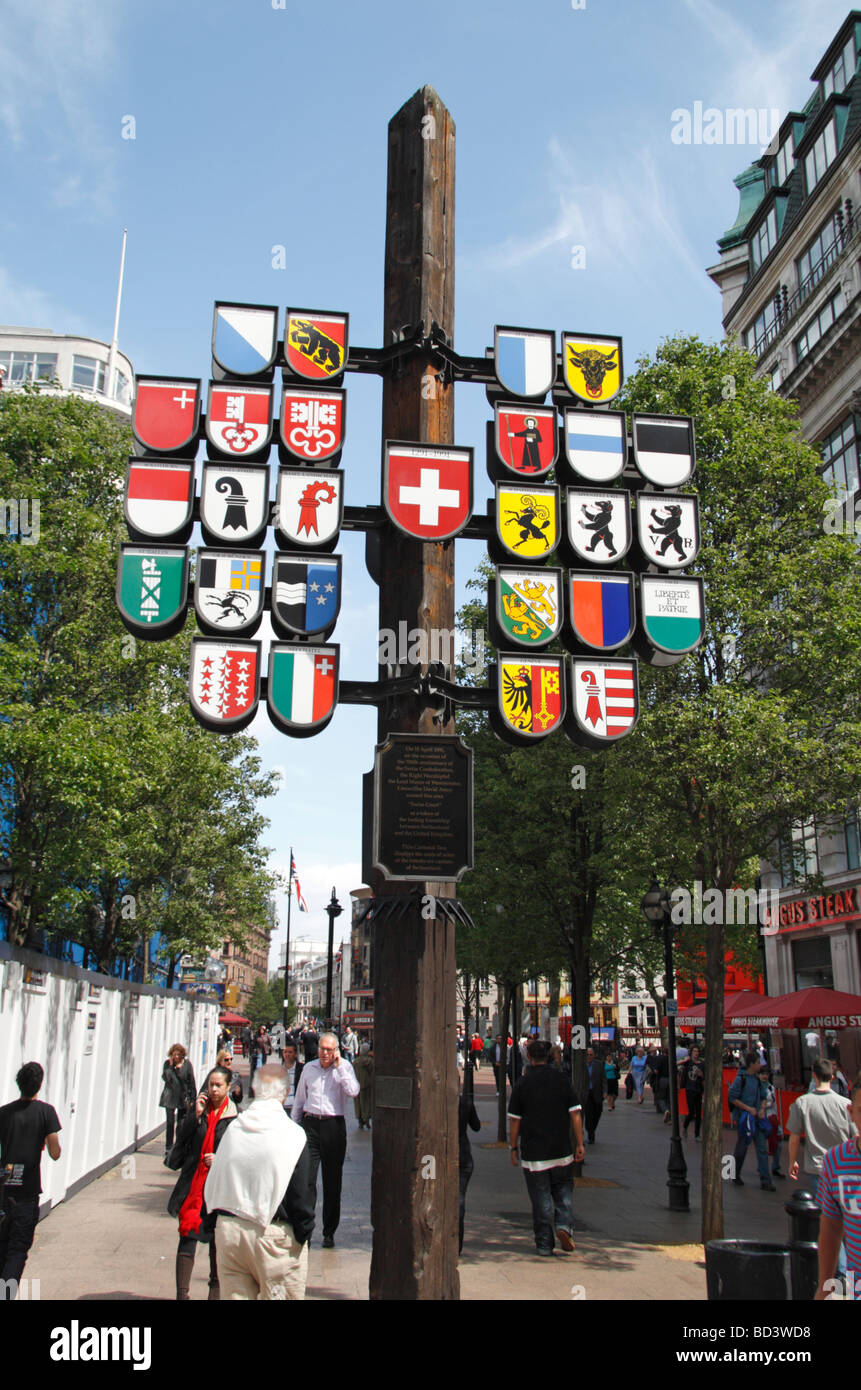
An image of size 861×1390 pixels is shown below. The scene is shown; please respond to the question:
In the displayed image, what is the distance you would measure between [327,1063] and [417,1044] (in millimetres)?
5123

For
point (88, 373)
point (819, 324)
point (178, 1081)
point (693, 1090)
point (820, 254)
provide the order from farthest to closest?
point (88, 373) < point (820, 254) < point (819, 324) < point (693, 1090) < point (178, 1081)

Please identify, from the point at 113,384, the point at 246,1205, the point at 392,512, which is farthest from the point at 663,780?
the point at 113,384

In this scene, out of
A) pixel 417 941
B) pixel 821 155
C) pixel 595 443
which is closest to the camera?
pixel 417 941

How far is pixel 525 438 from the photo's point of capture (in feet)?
22.4

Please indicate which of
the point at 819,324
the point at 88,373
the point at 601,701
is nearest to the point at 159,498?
the point at 601,701

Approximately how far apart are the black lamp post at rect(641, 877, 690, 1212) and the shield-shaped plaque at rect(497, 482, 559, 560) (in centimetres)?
1021

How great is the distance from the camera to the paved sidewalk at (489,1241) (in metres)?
9.05

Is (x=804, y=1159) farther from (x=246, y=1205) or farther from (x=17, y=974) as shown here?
(x=17, y=974)

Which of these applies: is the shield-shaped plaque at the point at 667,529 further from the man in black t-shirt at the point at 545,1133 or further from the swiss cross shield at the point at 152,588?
the man in black t-shirt at the point at 545,1133

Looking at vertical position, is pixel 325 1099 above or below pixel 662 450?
below

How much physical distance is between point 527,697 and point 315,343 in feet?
8.55

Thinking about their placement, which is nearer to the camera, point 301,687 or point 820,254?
point 301,687

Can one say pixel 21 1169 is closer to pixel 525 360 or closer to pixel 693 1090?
Result: pixel 525 360

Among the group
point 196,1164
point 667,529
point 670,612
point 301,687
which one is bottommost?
point 196,1164
